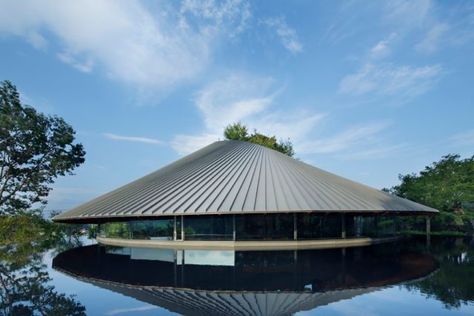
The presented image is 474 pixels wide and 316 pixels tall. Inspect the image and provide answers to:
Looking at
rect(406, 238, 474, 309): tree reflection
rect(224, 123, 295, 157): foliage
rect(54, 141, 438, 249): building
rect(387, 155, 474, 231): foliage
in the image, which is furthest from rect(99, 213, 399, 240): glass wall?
rect(224, 123, 295, 157): foliage

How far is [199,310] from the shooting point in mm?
7660

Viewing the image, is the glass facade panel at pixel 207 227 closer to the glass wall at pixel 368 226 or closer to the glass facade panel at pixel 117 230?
the glass facade panel at pixel 117 230

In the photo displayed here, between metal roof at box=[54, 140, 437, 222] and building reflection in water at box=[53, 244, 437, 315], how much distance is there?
243cm

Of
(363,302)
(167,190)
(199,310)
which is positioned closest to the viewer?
(199,310)

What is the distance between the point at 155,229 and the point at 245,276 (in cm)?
1315

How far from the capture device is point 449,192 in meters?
32.8

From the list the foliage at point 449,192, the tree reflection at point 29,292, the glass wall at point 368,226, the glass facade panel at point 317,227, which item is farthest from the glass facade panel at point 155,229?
the foliage at point 449,192

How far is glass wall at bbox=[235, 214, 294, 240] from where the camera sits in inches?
851

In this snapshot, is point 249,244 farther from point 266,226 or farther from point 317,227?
point 317,227

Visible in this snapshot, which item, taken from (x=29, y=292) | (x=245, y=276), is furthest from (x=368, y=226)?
(x=29, y=292)

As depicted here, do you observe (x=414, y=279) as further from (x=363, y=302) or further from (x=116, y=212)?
(x=116, y=212)

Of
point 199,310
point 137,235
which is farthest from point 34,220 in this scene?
point 199,310

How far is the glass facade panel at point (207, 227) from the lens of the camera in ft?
70.6

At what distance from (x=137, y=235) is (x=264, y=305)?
57.7 ft
